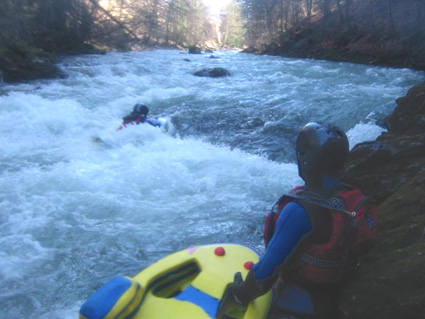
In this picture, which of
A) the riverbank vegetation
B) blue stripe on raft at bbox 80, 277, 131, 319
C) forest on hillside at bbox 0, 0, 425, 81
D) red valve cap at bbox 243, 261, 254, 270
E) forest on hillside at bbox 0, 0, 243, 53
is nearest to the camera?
blue stripe on raft at bbox 80, 277, 131, 319

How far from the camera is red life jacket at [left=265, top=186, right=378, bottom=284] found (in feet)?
5.10

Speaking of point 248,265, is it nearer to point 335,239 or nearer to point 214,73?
point 335,239

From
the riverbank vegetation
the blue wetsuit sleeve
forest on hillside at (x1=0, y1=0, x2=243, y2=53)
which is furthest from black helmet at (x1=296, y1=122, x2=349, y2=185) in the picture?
the riverbank vegetation

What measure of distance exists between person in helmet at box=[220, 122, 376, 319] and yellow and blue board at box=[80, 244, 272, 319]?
0.74ft

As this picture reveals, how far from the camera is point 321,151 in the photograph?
1.61 m

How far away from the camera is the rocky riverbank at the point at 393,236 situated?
64.3 inches

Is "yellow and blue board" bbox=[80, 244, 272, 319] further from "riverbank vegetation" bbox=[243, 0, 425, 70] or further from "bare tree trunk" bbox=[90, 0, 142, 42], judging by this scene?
"bare tree trunk" bbox=[90, 0, 142, 42]

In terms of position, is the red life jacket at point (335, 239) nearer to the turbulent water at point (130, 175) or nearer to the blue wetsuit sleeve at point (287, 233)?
the blue wetsuit sleeve at point (287, 233)

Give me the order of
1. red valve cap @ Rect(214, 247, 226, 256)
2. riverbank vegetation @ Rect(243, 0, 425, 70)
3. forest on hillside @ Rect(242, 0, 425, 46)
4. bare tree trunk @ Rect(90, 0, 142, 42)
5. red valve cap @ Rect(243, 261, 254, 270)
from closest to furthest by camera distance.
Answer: red valve cap @ Rect(243, 261, 254, 270) < red valve cap @ Rect(214, 247, 226, 256) < riverbank vegetation @ Rect(243, 0, 425, 70) < forest on hillside @ Rect(242, 0, 425, 46) < bare tree trunk @ Rect(90, 0, 142, 42)

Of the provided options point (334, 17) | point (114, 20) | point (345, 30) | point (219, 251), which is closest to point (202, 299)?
point (219, 251)

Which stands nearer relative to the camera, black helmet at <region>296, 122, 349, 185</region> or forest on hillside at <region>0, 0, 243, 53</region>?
black helmet at <region>296, 122, 349, 185</region>

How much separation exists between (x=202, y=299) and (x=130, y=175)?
3.01 meters

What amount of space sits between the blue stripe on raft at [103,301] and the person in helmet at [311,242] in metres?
0.56

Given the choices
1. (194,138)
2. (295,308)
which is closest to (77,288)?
(295,308)
